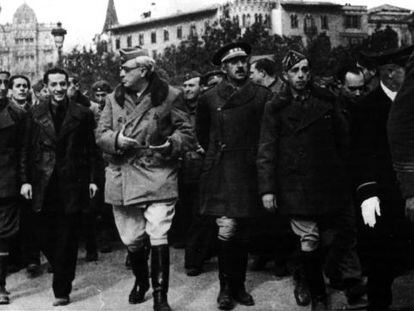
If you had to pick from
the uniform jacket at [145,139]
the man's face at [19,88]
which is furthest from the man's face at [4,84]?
the uniform jacket at [145,139]

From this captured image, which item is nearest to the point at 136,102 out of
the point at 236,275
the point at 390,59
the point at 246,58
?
the point at 246,58

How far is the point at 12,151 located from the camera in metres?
6.93

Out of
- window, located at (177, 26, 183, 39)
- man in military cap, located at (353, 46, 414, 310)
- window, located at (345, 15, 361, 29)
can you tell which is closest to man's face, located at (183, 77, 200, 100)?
man in military cap, located at (353, 46, 414, 310)

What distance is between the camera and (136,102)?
6234 mm

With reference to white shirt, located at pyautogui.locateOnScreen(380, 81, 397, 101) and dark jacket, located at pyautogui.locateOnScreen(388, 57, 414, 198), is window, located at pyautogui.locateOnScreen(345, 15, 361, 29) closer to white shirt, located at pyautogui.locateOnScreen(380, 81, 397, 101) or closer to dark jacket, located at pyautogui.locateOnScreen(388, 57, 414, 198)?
white shirt, located at pyautogui.locateOnScreen(380, 81, 397, 101)

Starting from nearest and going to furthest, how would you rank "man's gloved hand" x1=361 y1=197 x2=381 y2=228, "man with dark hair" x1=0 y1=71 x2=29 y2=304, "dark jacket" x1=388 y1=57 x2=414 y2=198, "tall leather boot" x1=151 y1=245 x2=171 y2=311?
"dark jacket" x1=388 y1=57 x2=414 y2=198
"man's gloved hand" x1=361 y1=197 x2=381 y2=228
"tall leather boot" x1=151 y1=245 x2=171 y2=311
"man with dark hair" x1=0 y1=71 x2=29 y2=304

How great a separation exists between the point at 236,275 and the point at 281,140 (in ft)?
4.46

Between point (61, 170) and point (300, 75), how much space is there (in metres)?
2.47

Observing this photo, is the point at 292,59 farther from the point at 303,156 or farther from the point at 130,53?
the point at 130,53

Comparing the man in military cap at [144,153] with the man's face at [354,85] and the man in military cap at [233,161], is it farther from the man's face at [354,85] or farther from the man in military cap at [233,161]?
the man's face at [354,85]

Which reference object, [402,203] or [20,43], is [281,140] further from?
[20,43]

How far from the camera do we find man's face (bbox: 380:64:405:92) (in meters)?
4.88

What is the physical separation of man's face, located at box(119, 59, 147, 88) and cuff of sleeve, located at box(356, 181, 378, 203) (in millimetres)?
2312

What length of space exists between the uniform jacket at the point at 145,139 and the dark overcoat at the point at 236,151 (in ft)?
1.02
